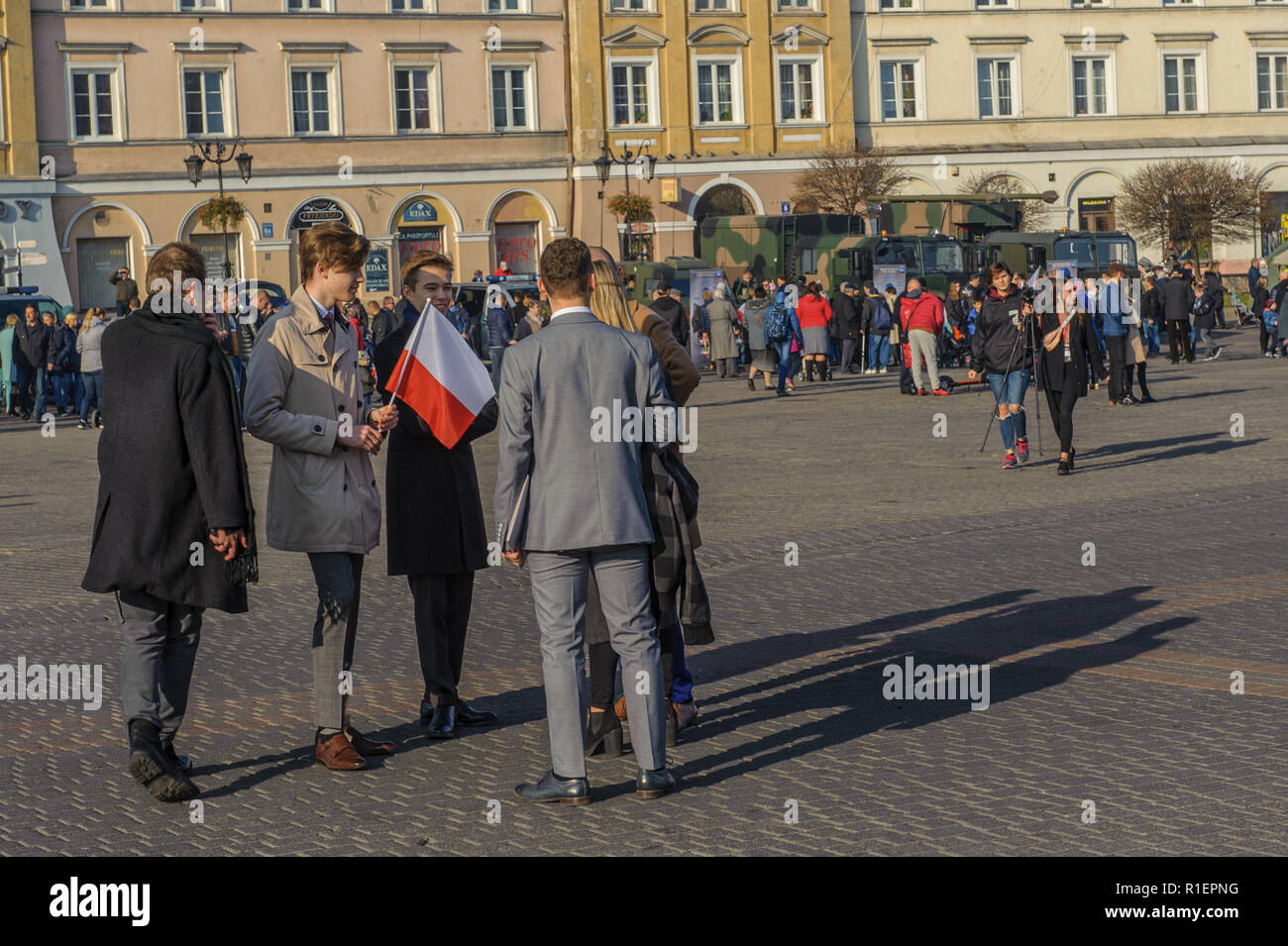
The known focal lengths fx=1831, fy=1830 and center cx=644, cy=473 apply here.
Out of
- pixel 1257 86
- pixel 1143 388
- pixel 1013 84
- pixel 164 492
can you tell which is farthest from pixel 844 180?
pixel 164 492

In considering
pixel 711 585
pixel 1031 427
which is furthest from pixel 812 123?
pixel 711 585

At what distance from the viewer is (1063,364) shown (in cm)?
1697

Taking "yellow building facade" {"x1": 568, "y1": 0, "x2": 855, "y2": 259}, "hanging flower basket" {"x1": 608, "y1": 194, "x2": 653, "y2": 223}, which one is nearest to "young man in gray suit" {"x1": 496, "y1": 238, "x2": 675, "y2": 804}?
"hanging flower basket" {"x1": 608, "y1": 194, "x2": 653, "y2": 223}

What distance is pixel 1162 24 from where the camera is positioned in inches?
2436

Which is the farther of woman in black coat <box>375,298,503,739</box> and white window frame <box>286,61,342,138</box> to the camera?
white window frame <box>286,61,342,138</box>

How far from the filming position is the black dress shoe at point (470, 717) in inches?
306

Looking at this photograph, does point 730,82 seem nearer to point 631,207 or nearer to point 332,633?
point 631,207

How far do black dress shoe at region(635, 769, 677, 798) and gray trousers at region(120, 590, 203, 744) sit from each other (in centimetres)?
177

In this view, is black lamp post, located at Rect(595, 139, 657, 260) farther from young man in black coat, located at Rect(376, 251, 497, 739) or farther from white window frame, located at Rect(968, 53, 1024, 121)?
young man in black coat, located at Rect(376, 251, 497, 739)

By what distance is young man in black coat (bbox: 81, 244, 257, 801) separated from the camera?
6.67 meters

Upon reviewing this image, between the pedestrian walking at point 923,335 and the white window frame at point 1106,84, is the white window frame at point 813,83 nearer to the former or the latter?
the white window frame at point 1106,84

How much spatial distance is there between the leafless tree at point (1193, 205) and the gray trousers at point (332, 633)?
→ 5318cm

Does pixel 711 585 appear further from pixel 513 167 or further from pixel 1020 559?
pixel 513 167

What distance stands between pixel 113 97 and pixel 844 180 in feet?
70.1
